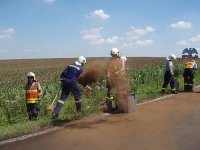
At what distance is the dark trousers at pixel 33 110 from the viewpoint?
40.7 feet

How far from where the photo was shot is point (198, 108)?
1344 cm

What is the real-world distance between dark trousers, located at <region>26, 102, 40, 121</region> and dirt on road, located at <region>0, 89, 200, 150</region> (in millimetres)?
1826

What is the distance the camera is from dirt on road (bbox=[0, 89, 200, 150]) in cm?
842

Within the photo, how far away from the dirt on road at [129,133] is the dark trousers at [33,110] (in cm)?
183

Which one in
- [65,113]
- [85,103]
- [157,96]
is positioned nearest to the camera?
[65,113]

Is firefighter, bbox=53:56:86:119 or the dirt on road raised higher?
firefighter, bbox=53:56:86:119

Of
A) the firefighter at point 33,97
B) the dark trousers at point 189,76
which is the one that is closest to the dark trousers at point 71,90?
the firefighter at point 33,97

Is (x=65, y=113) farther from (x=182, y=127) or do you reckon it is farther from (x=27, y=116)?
(x=182, y=127)

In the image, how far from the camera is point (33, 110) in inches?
490

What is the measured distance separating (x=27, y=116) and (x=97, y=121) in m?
2.76

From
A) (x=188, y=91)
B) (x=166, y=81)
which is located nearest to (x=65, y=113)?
(x=166, y=81)

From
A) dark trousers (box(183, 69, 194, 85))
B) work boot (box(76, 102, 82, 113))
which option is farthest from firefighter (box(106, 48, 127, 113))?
dark trousers (box(183, 69, 194, 85))

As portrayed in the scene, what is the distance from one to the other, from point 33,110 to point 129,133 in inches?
157

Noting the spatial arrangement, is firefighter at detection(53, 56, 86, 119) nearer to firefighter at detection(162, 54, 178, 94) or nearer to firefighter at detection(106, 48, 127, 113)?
firefighter at detection(106, 48, 127, 113)
